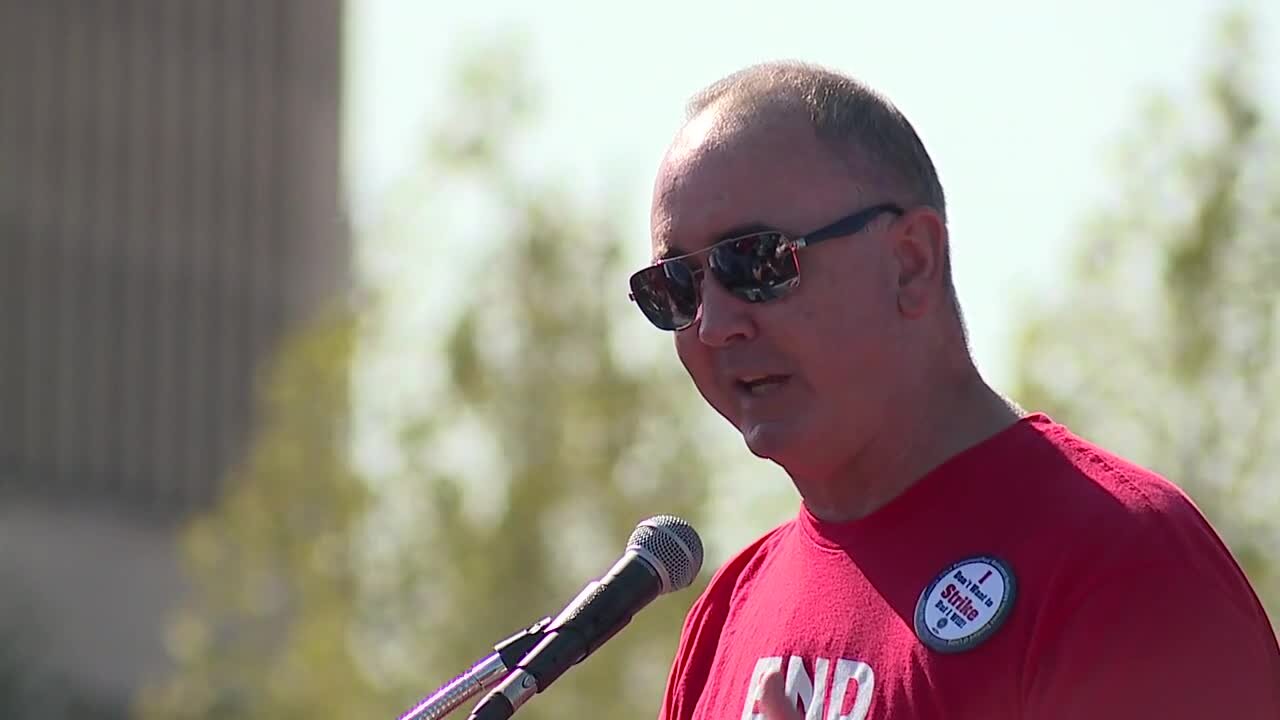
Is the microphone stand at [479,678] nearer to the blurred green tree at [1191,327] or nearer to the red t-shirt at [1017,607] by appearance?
the red t-shirt at [1017,607]

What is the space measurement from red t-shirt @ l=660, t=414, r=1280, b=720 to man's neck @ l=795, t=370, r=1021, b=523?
3cm

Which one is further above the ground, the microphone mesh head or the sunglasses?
the sunglasses

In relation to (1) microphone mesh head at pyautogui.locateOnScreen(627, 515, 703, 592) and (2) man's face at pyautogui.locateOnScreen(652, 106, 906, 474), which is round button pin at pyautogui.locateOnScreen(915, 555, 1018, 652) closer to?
(2) man's face at pyautogui.locateOnScreen(652, 106, 906, 474)

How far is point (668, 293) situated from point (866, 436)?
0.38m

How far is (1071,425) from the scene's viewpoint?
13766 millimetres

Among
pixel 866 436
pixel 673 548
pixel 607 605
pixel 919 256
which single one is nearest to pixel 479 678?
pixel 607 605

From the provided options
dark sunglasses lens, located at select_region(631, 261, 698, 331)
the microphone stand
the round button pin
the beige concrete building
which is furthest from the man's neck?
the beige concrete building

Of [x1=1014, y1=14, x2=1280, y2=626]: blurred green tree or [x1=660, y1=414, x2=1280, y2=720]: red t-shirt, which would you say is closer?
[x1=660, y1=414, x2=1280, y2=720]: red t-shirt

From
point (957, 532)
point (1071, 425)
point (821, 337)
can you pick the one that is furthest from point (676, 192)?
point (1071, 425)

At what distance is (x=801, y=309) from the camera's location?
10.5 ft

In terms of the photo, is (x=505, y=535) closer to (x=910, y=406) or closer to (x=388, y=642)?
→ (x=388, y=642)

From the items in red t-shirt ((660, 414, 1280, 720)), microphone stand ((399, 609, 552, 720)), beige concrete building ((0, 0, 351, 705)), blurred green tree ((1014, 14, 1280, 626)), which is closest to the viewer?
red t-shirt ((660, 414, 1280, 720))

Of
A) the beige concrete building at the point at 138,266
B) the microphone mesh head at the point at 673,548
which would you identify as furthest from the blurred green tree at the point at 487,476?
the beige concrete building at the point at 138,266

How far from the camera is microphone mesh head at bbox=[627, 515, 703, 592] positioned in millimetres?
3439
